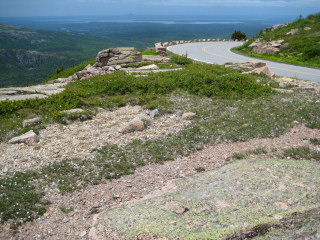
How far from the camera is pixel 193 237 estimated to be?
6.46 metres

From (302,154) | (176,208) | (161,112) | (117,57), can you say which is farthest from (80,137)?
(117,57)

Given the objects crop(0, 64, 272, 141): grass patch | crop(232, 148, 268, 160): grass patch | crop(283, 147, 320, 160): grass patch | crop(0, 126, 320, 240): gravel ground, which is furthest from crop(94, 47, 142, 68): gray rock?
crop(283, 147, 320, 160): grass patch

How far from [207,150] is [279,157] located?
2.63 m

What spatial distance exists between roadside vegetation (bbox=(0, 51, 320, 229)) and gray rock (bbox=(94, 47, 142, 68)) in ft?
27.6

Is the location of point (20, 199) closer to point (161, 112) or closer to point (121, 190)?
point (121, 190)

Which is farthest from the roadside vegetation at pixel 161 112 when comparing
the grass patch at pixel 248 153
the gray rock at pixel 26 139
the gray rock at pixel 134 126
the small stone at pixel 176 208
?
the small stone at pixel 176 208

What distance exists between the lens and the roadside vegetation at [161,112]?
9.23 meters

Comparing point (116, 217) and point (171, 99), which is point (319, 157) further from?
point (171, 99)

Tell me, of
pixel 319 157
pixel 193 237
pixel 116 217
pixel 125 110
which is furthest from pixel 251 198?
pixel 125 110

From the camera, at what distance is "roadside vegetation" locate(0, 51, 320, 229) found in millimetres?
9234

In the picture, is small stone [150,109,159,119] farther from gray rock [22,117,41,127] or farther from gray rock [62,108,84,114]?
gray rock [22,117,41,127]

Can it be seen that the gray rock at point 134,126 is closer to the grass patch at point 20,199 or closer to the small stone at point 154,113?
the small stone at point 154,113

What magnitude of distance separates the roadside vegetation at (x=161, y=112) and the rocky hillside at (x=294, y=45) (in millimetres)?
16837

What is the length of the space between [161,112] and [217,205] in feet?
27.1
